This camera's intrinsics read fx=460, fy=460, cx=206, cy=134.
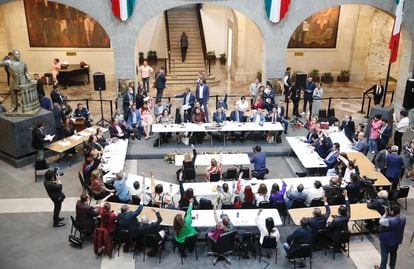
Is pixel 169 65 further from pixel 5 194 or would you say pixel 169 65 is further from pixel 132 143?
pixel 5 194

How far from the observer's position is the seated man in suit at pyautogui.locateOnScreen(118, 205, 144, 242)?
959 cm

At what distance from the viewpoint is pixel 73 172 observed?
13859mm

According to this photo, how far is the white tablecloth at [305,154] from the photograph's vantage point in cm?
1278

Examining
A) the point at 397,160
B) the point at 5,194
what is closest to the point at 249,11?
the point at 397,160

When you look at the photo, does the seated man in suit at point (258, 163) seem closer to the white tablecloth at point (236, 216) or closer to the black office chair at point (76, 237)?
the white tablecloth at point (236, 216)

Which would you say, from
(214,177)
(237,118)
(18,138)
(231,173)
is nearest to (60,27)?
(18,138)

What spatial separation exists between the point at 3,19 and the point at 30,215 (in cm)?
1413

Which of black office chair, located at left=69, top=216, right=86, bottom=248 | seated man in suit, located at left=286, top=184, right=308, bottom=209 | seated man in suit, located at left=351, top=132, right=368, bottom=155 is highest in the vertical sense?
seated man in suit, located at left=351, top=132, right=368, bottom=155

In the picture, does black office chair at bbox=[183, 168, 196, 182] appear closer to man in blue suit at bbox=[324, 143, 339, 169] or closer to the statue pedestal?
man in blue suit at bbox=[324, 143, 339, 169]

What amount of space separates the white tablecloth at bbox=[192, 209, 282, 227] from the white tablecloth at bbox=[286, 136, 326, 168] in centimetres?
299

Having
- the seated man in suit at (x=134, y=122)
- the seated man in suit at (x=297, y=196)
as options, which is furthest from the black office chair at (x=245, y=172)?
the seated man in suit at (x=134, y=122)

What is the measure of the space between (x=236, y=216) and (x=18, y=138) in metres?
7.57

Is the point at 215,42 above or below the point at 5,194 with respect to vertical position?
above

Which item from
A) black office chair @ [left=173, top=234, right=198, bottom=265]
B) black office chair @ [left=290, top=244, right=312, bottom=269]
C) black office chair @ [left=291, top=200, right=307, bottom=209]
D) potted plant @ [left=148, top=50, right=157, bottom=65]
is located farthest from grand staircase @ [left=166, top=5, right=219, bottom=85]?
Result: black office chair @ [left=290, top=244, right=312, bottom=269]
